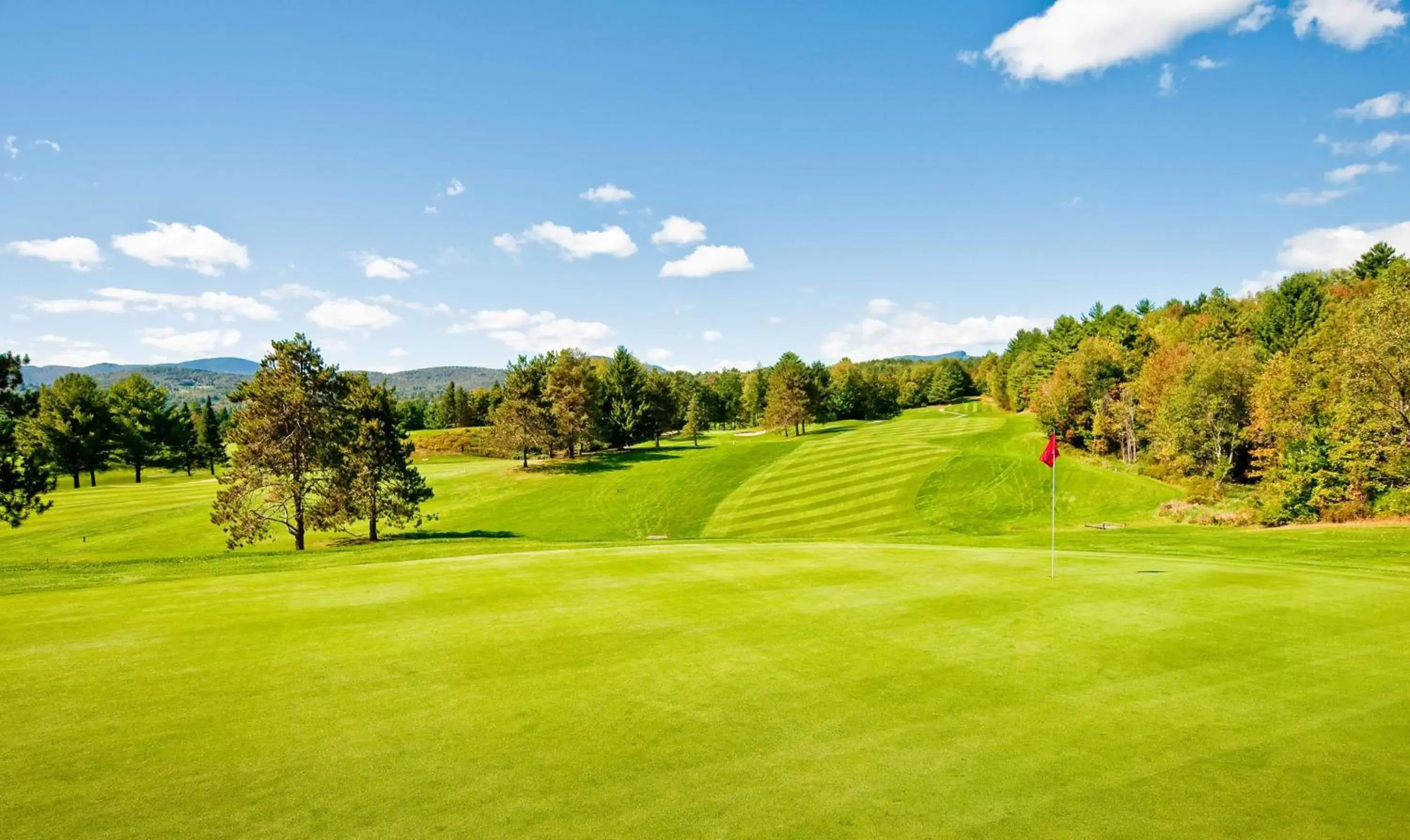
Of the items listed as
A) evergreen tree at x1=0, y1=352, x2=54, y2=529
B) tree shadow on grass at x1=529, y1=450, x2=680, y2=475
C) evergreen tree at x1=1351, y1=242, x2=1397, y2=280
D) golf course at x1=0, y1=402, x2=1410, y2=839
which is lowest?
tree shadow on grass at x1=529, y1=450, x2=680, y2=475

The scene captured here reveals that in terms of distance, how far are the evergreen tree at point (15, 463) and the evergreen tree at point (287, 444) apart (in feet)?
23.2

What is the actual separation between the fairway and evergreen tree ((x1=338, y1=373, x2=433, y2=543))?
20360 mm

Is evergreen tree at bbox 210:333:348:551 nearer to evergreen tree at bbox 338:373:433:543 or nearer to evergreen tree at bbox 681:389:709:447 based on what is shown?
evergreen tree at bbox 338:373:433:543

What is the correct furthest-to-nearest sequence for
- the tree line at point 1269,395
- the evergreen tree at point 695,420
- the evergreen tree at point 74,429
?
1. the evergreen tree at point 695,420
2. the evergreen tree at point 74,429
3. the tree line at point 1269,395

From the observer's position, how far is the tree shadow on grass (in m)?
59.8

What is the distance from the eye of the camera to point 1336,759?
20.1 ft

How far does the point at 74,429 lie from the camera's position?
69125 mm

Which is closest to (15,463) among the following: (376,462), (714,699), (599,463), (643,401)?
(376,462)

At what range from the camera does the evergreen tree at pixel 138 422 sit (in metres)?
73.8

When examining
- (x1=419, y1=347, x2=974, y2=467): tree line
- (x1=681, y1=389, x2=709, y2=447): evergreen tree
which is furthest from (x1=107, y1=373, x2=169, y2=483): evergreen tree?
(x1=681, y1=389, x2=709, y2=447): evergreen tree

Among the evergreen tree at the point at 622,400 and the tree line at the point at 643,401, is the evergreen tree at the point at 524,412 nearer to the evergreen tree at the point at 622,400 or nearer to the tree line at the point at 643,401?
the tree line at the point at 643,401

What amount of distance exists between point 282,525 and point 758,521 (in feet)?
101

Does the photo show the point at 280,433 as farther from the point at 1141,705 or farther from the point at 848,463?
the point at 848,463

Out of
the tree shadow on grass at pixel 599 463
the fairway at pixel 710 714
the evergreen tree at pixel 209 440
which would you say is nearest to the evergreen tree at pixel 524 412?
the tree shadow on grass at pixel 599 463
